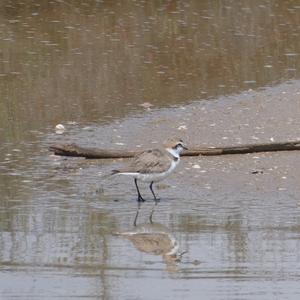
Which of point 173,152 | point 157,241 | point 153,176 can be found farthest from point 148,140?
point 157,241

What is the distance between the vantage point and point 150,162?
1029 centimetres

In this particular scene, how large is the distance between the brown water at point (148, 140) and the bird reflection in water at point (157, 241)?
0.06 feet

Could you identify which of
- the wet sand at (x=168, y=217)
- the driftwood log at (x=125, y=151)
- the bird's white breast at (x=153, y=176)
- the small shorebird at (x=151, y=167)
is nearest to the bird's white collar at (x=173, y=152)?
the small shorebird at (x=151, y=167)

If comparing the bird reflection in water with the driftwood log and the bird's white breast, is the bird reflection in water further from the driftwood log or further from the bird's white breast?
the driftwood log

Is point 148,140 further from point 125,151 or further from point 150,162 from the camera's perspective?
point 150,162

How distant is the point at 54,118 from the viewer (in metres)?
13.6

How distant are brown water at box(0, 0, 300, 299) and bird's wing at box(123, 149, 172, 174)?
303 mm

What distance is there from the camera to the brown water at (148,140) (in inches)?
315

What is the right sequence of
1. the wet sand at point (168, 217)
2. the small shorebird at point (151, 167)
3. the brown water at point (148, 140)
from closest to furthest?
the wet sand at point (168, 217) → the brown water at point (148, 140) → the small shorebird at point (151, 167)

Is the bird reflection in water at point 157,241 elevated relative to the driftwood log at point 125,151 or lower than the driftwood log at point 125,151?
lower

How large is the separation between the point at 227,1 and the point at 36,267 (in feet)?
43.4

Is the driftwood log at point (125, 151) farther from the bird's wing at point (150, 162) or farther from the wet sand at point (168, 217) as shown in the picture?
the bird's wing at point (150, 162)

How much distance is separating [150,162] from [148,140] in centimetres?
230

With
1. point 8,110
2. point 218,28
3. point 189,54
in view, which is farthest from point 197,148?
point 218,28
